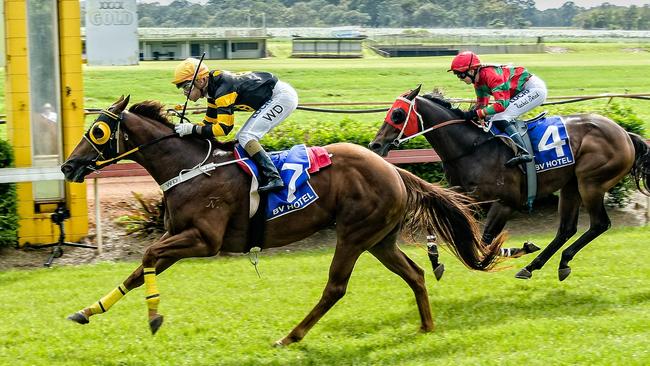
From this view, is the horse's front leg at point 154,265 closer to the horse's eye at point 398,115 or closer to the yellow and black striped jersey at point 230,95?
the yellow and black striped jersey at point 230,95

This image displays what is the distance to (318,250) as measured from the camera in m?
9.05

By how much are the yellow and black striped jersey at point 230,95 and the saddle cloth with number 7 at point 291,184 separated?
0.31 metres

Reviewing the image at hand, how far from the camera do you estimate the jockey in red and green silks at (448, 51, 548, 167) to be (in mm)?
7820

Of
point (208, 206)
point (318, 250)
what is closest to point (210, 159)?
point (208, 206)

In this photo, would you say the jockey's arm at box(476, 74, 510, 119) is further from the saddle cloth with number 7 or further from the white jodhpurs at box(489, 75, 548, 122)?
the saddle cloth with number 7

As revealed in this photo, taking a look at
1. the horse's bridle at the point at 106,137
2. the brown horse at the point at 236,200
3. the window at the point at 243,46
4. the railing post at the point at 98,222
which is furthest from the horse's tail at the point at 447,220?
the window at the point at 243,46

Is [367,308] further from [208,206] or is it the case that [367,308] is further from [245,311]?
[208,206]

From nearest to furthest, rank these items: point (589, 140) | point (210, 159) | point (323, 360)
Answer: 1. point (323, 360)
2. point (210, 159)
3. point (589, 140)

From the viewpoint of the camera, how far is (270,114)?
6.29 metres

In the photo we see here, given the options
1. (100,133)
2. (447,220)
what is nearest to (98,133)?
(100,133)

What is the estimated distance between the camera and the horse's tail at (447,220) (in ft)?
20.7

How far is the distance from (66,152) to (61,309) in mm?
2528

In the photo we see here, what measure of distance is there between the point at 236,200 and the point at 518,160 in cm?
288

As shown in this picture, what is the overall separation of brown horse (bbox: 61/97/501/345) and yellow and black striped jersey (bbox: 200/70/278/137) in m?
0.23
